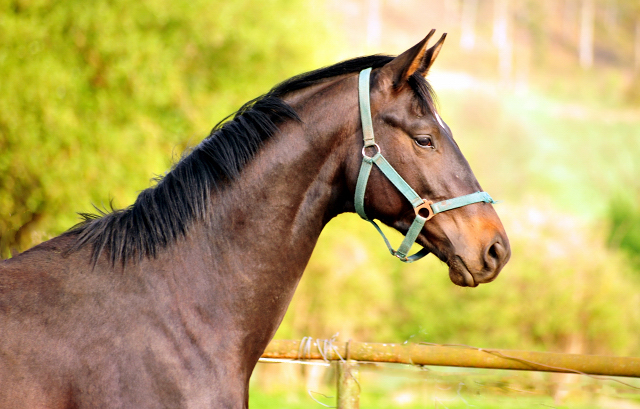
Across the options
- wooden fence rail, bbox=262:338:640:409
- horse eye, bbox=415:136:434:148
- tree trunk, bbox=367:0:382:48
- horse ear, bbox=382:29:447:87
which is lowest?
wooden fence rail, bbox=262:338:640:409

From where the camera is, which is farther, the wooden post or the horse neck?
the wooden post

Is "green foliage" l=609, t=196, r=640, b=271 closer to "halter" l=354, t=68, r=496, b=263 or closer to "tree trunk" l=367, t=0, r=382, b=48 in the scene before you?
"halter" l=354, t=68, r=496, b=263

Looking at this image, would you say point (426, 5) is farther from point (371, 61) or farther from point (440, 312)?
point (371, 61)

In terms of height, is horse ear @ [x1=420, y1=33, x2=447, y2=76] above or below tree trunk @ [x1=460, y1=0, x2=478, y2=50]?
below

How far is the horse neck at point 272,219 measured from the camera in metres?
2.24

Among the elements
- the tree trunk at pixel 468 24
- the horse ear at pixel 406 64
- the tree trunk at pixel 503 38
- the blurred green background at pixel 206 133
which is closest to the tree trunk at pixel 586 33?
the tree trunk at pixel 503 38

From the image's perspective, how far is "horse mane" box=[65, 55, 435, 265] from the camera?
7.34 ft

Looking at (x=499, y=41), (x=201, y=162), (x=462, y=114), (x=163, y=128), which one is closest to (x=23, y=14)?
→ (x=163, y=128)

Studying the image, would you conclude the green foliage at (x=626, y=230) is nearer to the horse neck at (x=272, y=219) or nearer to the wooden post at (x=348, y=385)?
the wooden post at (x=348, y=385)

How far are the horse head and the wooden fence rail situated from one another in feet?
3.17

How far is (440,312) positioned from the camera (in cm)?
1827

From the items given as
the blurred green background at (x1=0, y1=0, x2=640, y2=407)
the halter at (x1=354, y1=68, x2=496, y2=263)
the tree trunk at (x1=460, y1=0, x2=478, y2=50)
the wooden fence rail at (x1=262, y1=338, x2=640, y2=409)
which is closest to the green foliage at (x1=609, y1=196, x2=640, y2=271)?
the blurred green background at (x1=0, y1=0, x2=640, y2=407)

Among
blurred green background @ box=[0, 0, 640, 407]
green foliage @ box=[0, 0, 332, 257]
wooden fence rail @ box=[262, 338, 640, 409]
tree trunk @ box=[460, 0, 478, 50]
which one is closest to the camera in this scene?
wooden fence rail @ box=[262, 338, 640, 409]

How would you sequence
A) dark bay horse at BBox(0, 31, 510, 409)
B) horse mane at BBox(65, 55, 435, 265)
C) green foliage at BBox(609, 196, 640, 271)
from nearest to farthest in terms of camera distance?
dark bay horse at BBox(0, 31, 510, 409)
horse mane at BBox(65, 55, 435, 265)
green foliage at BBox(609, 196, 640, 271)
